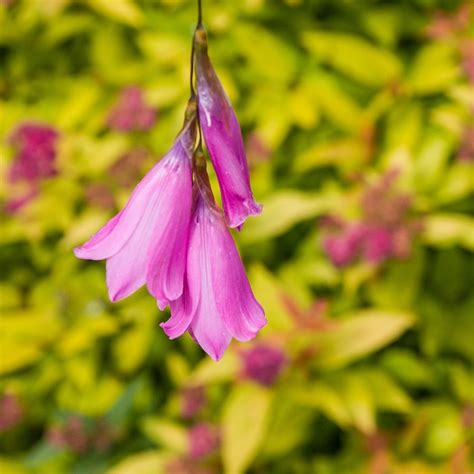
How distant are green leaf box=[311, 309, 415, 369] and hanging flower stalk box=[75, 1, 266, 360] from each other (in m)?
0.84

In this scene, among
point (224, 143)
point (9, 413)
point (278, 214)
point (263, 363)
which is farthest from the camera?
point (9, 413)

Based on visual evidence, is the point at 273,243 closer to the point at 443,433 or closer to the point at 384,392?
the point at 384,392

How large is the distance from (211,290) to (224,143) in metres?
0.10

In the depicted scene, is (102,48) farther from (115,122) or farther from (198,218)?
(198,218)

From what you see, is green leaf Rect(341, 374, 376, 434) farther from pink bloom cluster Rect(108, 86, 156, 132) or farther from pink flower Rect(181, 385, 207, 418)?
pink bloom cluster Rect(108, 86, 156, 132)

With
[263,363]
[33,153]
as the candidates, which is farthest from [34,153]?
[263,363]

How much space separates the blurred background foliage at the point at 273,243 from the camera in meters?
1.36

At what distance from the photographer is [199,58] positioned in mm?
433

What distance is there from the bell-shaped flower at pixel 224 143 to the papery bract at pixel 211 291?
0.02 metres

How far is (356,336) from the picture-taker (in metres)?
1.33

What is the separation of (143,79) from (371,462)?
39.4 inches

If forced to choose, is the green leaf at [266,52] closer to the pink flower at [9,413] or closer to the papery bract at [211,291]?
the pink flower at [9,413]

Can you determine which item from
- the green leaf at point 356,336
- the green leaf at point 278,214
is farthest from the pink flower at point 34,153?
the green leaf at point 356,336

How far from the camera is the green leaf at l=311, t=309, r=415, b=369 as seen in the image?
1.29m
